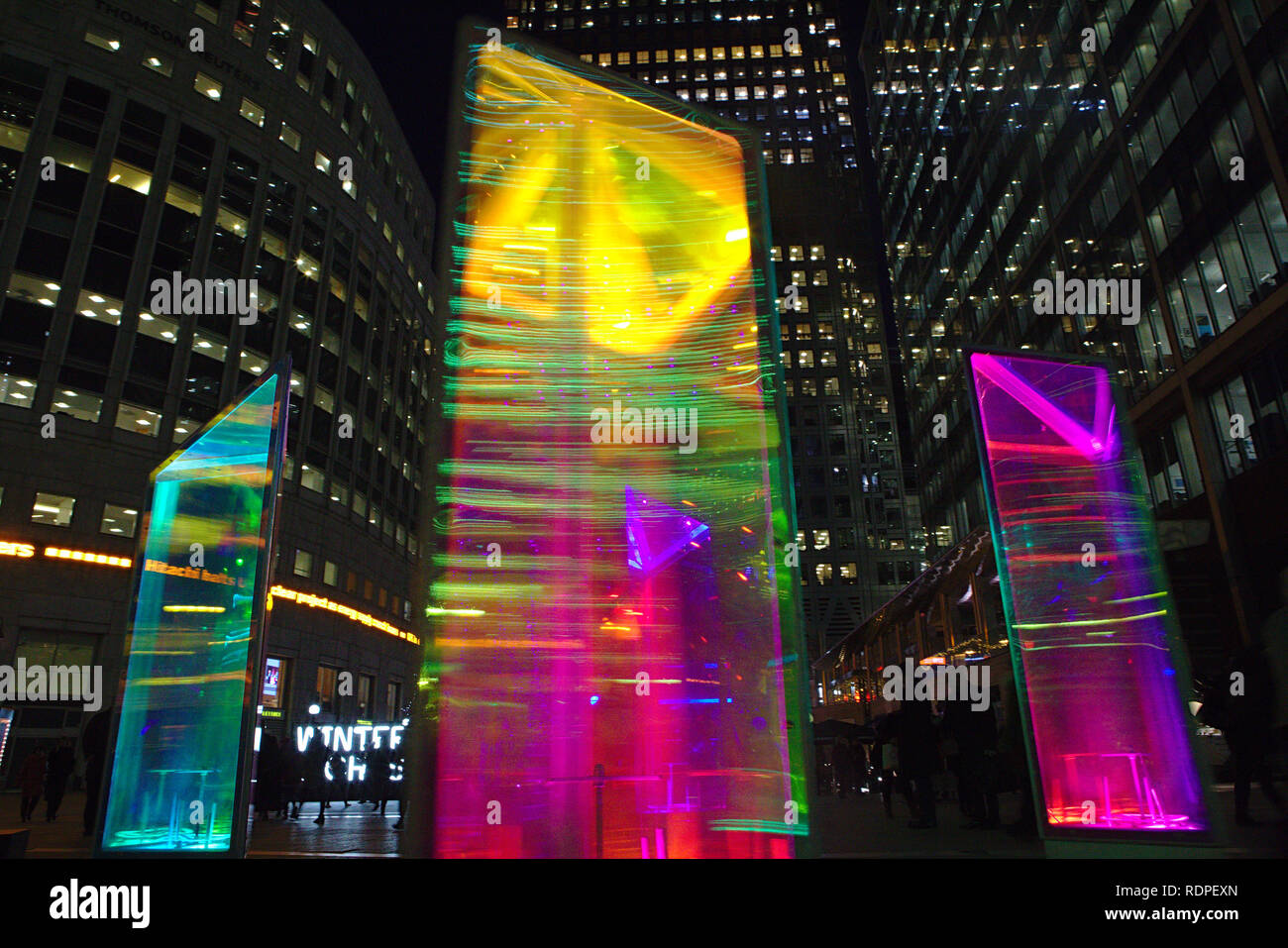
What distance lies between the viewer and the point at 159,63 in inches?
1261

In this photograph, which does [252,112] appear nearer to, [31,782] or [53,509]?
[53,509]

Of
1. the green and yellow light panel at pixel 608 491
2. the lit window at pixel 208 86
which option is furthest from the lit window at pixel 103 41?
the green and yellow light panel at pixel 608 491

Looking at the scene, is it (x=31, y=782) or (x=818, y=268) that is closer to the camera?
(x=31, y=782)

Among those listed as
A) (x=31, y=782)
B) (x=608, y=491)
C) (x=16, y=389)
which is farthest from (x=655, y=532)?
(x=16, y=389)

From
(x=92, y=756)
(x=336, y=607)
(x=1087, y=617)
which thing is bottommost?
(x=92, y=756)

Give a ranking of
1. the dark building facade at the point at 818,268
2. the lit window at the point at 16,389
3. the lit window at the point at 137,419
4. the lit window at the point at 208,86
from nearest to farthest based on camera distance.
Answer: the lit window at the point at 16,389 → the lit window at the point at 137,419 → the lit window at the point at 208,86 → the dark building facade at the point at 818,268

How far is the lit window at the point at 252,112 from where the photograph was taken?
34.8 meters

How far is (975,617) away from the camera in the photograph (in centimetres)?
1389

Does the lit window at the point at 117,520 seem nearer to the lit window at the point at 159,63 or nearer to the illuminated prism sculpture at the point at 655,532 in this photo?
the lit window at the point at 159,63

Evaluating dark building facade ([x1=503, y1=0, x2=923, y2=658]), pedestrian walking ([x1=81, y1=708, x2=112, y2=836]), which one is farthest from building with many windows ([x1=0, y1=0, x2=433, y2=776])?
dark building facade ([x1=503, y1=0, x2=923, y2=658])
